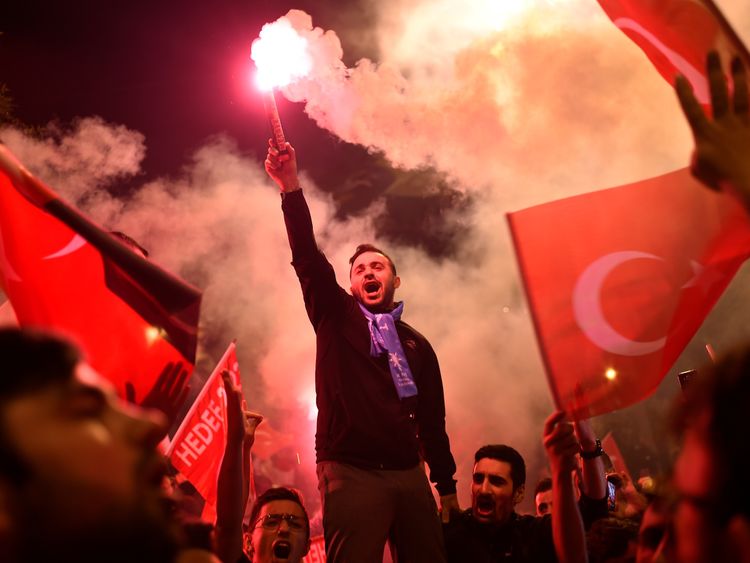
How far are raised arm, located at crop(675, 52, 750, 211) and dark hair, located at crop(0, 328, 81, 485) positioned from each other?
1.72m

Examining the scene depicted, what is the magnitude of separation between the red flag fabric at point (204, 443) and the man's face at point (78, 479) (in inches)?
138

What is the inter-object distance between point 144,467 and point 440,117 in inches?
470

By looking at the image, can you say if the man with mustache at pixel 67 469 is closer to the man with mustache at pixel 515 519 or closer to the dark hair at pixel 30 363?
the dark hair at pixel 30 363

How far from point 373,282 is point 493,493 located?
1541mm

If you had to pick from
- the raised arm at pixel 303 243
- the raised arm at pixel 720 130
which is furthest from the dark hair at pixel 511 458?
the raised arm at pixel 720 130

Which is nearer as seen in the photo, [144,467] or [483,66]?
[144,467]

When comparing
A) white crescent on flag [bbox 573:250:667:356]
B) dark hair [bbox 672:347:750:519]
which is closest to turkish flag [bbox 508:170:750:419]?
white crescent on flag [bbox 573:250:667:356]

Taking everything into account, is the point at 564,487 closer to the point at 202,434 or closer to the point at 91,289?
the point at 91,289

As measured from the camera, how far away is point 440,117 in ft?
41.3

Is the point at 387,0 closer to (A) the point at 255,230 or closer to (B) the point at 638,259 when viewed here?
(A) the point at 255,230

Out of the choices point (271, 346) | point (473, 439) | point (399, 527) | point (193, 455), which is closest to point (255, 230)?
point (271, 346)

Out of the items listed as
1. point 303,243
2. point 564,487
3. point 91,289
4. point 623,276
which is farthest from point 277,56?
point 564,487

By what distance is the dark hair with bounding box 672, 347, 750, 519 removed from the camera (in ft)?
4.36

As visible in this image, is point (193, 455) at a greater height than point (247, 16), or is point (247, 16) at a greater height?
point (247, 16)
